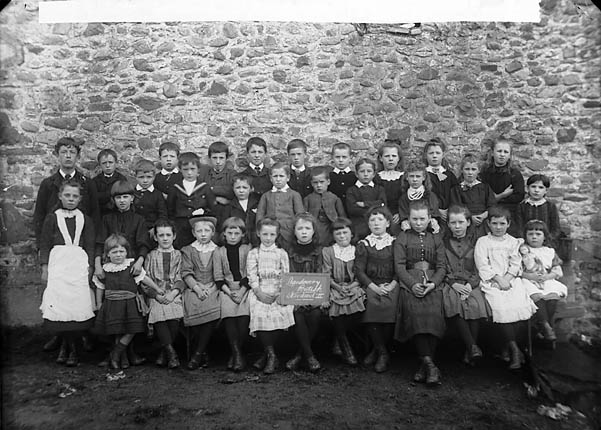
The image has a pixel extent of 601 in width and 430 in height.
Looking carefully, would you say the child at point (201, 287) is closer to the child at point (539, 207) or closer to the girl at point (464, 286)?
the girl at point (464, 286)

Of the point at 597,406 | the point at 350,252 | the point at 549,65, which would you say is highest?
the point at 549,65

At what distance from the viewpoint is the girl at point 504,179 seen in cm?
310

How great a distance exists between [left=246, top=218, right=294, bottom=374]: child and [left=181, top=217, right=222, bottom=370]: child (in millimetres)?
210

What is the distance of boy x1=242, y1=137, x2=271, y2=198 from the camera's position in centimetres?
308

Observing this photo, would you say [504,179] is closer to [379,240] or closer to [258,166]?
[379,240]

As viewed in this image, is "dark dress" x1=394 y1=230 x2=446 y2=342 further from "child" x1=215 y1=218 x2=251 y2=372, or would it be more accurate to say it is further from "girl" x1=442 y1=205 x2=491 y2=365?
"child" x1=215 y1=218 x2=251 y2=372

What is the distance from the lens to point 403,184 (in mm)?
3115

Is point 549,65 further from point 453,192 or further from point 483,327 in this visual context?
point 483,327

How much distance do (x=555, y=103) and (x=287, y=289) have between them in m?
1.99

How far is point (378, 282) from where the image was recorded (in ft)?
9.74

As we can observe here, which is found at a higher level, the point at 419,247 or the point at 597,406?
the point at 419,247

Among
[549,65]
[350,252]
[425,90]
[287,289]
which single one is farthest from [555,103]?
[287,289]

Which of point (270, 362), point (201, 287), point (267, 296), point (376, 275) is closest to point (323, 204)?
point (376, 275)

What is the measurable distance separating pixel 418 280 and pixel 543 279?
77cm
